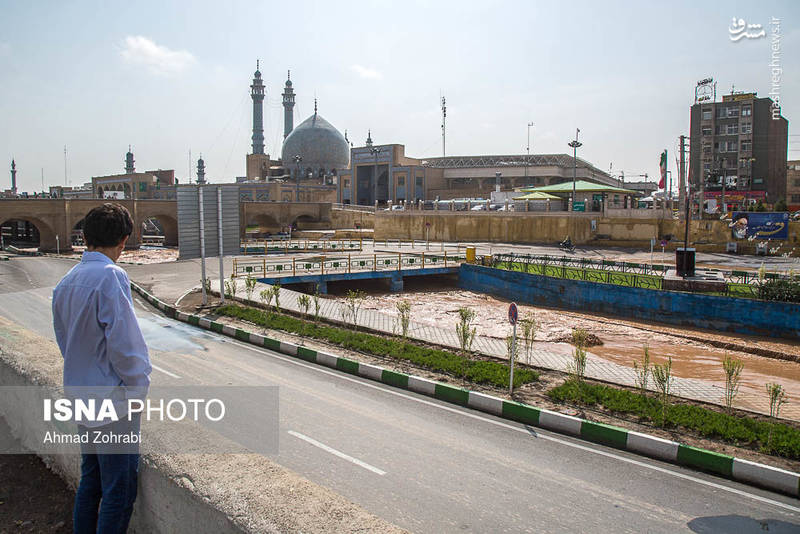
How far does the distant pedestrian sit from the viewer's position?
9.41 ft

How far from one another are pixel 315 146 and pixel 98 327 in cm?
8616

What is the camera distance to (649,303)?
21.1 meters

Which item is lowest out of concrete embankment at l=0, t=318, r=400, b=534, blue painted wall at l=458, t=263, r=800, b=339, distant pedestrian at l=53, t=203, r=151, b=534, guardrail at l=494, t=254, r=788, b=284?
blue painted wall at l=458, t=263, r=800, b=339

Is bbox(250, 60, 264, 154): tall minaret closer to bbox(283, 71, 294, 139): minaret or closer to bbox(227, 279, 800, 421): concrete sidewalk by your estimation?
bbox(283, 71, 294, 139): minaret

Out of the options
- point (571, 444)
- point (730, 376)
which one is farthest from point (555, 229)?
point (571, 444)

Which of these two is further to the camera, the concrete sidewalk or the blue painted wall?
the blue painted wall

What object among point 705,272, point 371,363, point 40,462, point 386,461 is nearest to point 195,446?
point 40,462

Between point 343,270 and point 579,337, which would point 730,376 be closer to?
point 579,337

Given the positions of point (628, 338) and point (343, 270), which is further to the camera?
point (343, 270)

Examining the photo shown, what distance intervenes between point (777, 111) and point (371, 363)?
5392 cm

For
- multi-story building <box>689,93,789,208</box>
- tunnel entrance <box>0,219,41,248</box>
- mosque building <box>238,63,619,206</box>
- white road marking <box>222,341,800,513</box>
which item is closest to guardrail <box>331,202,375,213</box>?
mosque building <box>238,63,619,206</box>

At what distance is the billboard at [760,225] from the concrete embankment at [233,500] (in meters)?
37.1

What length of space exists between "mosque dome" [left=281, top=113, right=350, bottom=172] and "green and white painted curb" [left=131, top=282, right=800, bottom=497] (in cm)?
7793

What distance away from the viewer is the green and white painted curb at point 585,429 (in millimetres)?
6094
